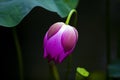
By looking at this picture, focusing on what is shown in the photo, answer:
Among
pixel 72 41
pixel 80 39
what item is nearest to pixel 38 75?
pixel 80 39

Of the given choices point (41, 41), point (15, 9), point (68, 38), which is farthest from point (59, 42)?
point (41, 41)

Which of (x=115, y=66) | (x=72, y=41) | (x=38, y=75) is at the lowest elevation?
(x=38, y=75)

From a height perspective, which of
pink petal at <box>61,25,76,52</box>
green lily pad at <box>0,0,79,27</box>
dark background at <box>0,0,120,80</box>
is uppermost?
green lily pad at <box>0,0,79,27</box>

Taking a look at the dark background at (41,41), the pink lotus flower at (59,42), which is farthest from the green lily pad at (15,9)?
the dark background at (41,41)

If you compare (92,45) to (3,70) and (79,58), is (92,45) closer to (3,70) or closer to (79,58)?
(79,58)

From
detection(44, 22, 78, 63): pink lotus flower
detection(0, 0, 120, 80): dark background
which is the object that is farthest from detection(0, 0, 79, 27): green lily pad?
detection(0, 0, 120, 80): dark background

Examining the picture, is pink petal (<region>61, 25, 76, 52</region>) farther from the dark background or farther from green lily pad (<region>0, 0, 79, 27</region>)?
the dark background
